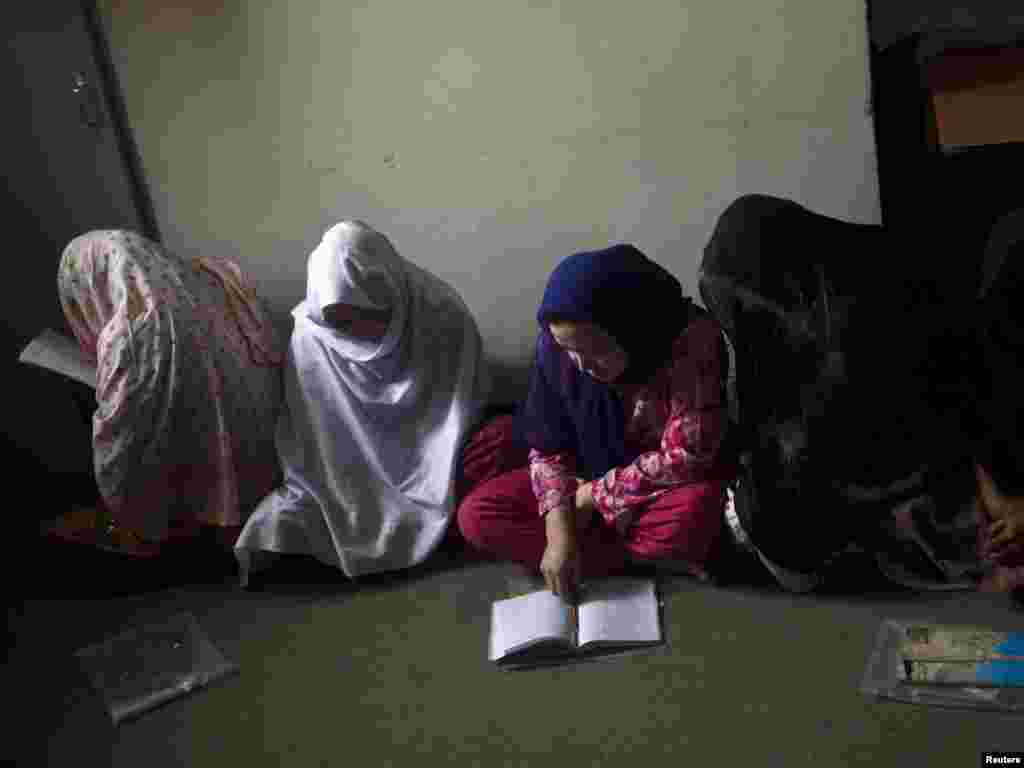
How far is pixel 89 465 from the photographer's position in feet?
9.62

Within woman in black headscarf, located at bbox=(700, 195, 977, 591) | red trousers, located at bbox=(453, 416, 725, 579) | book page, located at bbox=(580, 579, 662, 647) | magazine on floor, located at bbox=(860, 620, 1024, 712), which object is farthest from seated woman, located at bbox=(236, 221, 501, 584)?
magazine on floor, located at bbox=(860, 620, 1024, 712)

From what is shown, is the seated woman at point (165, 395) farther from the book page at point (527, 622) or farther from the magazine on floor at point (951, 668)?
the magazine on floor at point (951, 668)

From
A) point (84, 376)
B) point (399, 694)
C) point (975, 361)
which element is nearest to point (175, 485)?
point (84, 376)

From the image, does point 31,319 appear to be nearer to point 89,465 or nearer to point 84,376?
point 89,465

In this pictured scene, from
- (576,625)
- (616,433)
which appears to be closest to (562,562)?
(576,625)

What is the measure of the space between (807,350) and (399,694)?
35.6 inches

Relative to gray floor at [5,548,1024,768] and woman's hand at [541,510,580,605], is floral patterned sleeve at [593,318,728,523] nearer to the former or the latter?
woman's hand at [541,510,580,605]

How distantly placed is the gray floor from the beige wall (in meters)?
0.86

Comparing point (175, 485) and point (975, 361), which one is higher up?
point (975, 361)

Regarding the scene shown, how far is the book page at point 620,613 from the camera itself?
68.8 inches

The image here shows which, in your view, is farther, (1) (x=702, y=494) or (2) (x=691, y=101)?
Result: (2) (x=691, y=101)

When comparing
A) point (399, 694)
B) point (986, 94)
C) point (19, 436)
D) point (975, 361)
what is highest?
point (986, 94)

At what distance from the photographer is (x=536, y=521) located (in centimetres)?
198

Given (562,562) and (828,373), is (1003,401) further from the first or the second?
(562,562)
